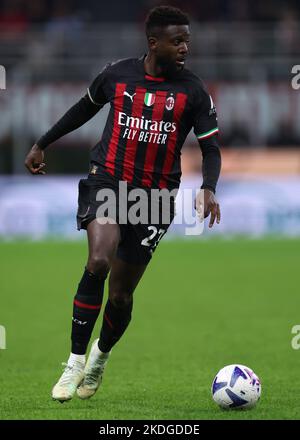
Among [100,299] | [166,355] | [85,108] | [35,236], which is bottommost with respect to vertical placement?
[35,236]

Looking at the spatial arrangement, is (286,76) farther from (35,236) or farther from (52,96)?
(35,236)

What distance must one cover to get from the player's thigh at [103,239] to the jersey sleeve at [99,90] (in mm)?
957

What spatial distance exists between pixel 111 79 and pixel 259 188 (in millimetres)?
12614

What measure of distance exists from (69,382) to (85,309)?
A: 47cm

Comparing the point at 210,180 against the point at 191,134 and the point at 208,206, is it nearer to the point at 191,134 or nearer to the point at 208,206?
the point at 208,206

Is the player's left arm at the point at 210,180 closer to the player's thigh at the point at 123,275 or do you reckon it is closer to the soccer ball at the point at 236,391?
the player's thigh at the point at 123,275

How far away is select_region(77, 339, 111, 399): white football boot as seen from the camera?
263 inches

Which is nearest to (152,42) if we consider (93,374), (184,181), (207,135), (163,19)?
(163,19)

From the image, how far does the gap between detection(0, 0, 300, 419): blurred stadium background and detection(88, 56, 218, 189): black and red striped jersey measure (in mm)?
2771

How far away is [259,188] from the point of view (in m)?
19.2

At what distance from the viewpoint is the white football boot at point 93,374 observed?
22.0 ft

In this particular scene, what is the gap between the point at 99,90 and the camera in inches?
273

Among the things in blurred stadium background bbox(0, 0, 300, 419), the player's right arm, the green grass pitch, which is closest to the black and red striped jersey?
the player's right arm

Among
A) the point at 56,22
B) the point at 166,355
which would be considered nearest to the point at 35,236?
the point at 56,22
